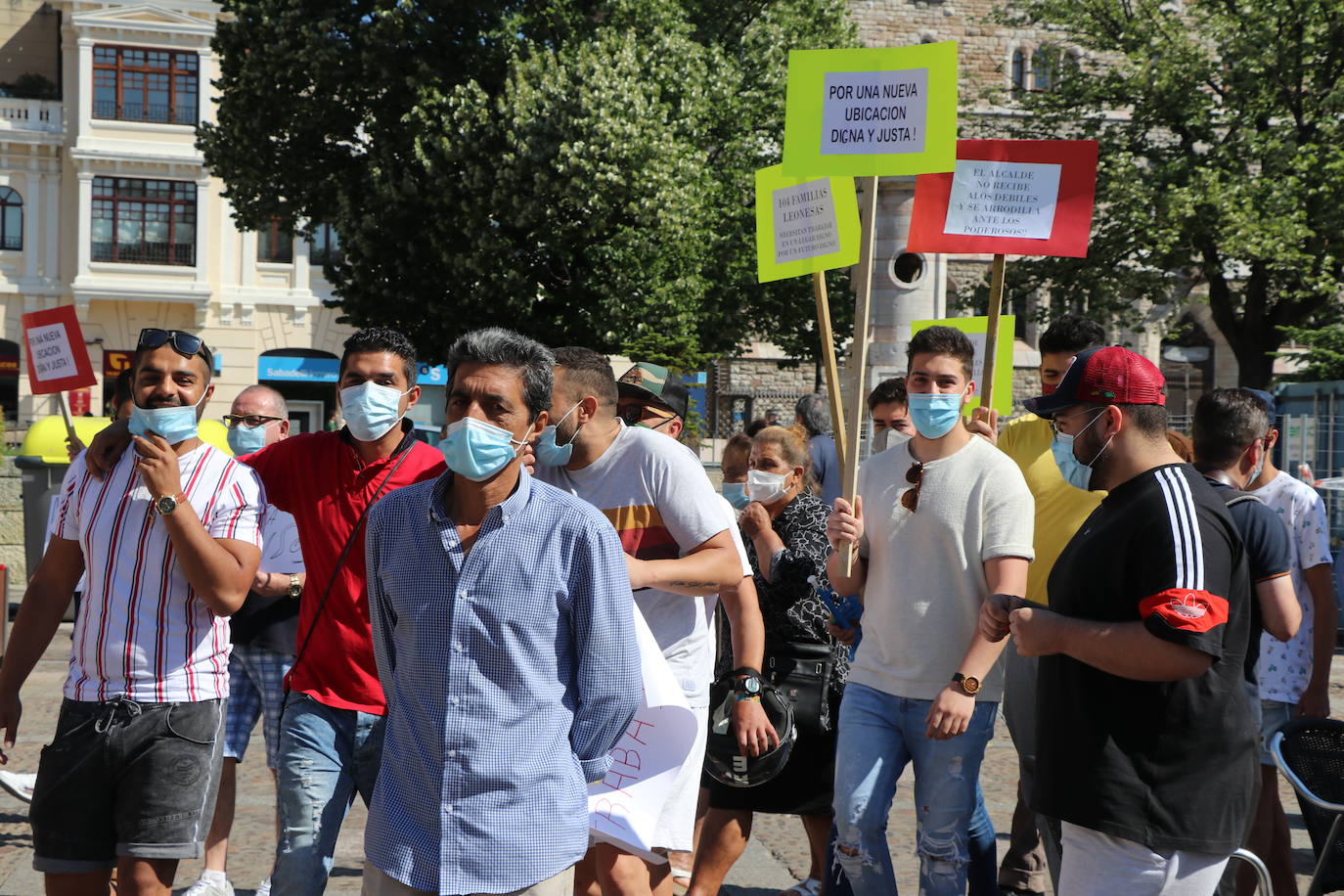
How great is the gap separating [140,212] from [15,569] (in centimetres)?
2361

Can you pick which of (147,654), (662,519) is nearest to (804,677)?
(662,519)

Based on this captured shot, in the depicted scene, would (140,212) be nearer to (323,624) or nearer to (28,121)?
(28,121)

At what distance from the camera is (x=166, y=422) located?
3553 millimetres

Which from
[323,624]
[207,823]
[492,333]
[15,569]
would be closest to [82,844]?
[207,823]

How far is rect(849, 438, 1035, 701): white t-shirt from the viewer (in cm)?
407

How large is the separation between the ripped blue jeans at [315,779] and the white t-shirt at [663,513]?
2.74 feet

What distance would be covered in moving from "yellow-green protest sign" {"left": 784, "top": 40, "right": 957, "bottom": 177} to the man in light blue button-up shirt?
2550 mm

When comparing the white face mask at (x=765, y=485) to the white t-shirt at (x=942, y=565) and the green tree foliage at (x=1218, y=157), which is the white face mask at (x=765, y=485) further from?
the green tree foliage at (x=1218, y=157)

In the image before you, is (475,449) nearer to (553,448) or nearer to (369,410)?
(553,448)

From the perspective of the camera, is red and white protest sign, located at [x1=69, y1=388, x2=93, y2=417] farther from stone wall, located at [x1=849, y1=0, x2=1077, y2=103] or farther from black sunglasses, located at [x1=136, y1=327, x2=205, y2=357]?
stone wall, located at [x1=849, y1=0, x2=1077, y2=103]

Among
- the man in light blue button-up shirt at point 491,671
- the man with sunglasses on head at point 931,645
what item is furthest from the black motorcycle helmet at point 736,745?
the man in light blue button-up shirt at point 491,671

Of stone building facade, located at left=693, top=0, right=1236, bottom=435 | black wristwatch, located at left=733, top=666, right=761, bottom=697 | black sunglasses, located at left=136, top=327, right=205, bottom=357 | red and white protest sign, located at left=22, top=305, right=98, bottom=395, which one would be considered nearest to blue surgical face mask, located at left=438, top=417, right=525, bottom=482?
black sunglasses, located at left=136, top=327, right=205, bottom=357

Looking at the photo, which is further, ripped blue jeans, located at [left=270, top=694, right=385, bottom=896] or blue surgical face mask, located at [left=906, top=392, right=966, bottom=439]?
blue surgical face mask, located at [left=906, top=392, right=966, bottom=439]

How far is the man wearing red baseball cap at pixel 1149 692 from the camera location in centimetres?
291
